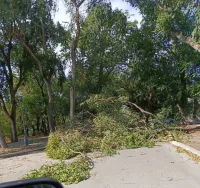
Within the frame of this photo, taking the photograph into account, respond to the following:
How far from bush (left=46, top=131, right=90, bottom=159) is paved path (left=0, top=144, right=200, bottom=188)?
3.10 feet

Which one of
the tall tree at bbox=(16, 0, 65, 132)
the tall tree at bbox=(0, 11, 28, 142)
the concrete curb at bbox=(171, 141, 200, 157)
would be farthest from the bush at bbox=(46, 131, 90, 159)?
the tall tree at bbox=(0, 11, 28, 142)

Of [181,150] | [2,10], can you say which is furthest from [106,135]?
[2,10]

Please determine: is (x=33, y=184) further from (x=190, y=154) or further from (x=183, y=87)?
(x=183, y=87)

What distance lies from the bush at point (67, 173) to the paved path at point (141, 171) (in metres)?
0.26

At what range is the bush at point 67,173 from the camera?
22.2 ft

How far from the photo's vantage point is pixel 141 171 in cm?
702

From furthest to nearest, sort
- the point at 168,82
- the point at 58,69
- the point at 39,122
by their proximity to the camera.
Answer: the point at 39,122
the point at 168,82
the point at 58,69

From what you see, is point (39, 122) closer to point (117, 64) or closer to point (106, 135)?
point (117, 64)

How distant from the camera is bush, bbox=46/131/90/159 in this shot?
33.0 feet

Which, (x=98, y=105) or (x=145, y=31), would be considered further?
(x=145, y=31)

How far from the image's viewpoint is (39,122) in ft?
123

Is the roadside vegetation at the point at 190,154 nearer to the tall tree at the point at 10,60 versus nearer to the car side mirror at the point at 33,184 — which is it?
the car side mirror at the point at 33,184

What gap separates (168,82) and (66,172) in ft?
Result: 49.3

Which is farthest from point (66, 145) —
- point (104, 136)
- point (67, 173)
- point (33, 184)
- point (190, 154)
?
point (33, 184)
